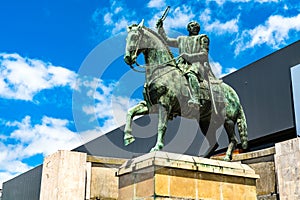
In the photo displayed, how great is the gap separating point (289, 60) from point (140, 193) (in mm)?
17623

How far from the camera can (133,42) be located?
33.5ft

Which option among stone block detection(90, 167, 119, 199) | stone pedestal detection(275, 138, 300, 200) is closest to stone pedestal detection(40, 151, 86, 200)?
stone block detection(90, 167, 119, 199)

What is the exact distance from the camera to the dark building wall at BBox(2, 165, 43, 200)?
41.9 metres

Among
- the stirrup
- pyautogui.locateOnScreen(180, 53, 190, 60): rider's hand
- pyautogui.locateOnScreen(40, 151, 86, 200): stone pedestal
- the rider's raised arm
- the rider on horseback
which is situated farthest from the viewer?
pyautogui.locateOnScreen(40, 151, 86, 200): stone pedestal

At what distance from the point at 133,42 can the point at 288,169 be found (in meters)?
5.40

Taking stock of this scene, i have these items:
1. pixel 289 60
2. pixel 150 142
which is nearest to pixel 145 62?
pixel 289 60

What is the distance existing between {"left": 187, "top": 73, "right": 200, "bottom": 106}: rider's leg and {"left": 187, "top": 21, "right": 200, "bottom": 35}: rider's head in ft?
4.47

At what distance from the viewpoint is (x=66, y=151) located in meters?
13.8

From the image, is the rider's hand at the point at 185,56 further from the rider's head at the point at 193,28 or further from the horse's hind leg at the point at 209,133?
the horse's hind leg at the point at 209,133

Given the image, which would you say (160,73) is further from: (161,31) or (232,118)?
(232,118)

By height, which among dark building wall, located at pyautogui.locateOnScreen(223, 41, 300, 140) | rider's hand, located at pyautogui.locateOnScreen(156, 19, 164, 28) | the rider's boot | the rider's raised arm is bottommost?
the rider's boot

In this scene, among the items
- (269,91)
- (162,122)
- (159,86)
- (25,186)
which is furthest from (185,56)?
(25,186)

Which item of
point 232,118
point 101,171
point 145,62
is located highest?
point 145,62

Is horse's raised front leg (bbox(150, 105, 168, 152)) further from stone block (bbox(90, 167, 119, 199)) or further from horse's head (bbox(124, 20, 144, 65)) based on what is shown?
stone block (bbox(90, 167, 119, 199))
